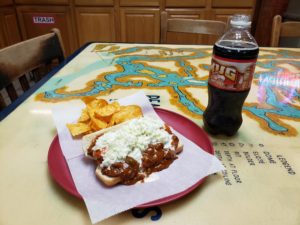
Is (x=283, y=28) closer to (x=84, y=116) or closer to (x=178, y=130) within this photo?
(x=178, y=130)

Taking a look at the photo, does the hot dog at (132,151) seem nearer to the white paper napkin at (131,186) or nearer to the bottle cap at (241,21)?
the white paper napkin at (131,186)

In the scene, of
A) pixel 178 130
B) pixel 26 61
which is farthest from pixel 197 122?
pixel 26 61

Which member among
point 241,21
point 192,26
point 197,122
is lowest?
point 197,122

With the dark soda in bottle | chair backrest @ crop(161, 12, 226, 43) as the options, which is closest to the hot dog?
the dark soda in bottle

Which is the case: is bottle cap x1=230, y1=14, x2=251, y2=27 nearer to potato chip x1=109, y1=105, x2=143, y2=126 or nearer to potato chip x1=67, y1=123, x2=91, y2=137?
potato chip x1=109, y1=105, x2=143, y2=126

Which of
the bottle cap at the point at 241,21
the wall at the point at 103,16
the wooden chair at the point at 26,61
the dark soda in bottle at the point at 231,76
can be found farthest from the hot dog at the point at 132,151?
the wall at the point at 103,16

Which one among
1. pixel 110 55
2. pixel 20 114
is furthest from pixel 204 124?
pixel 110 55
